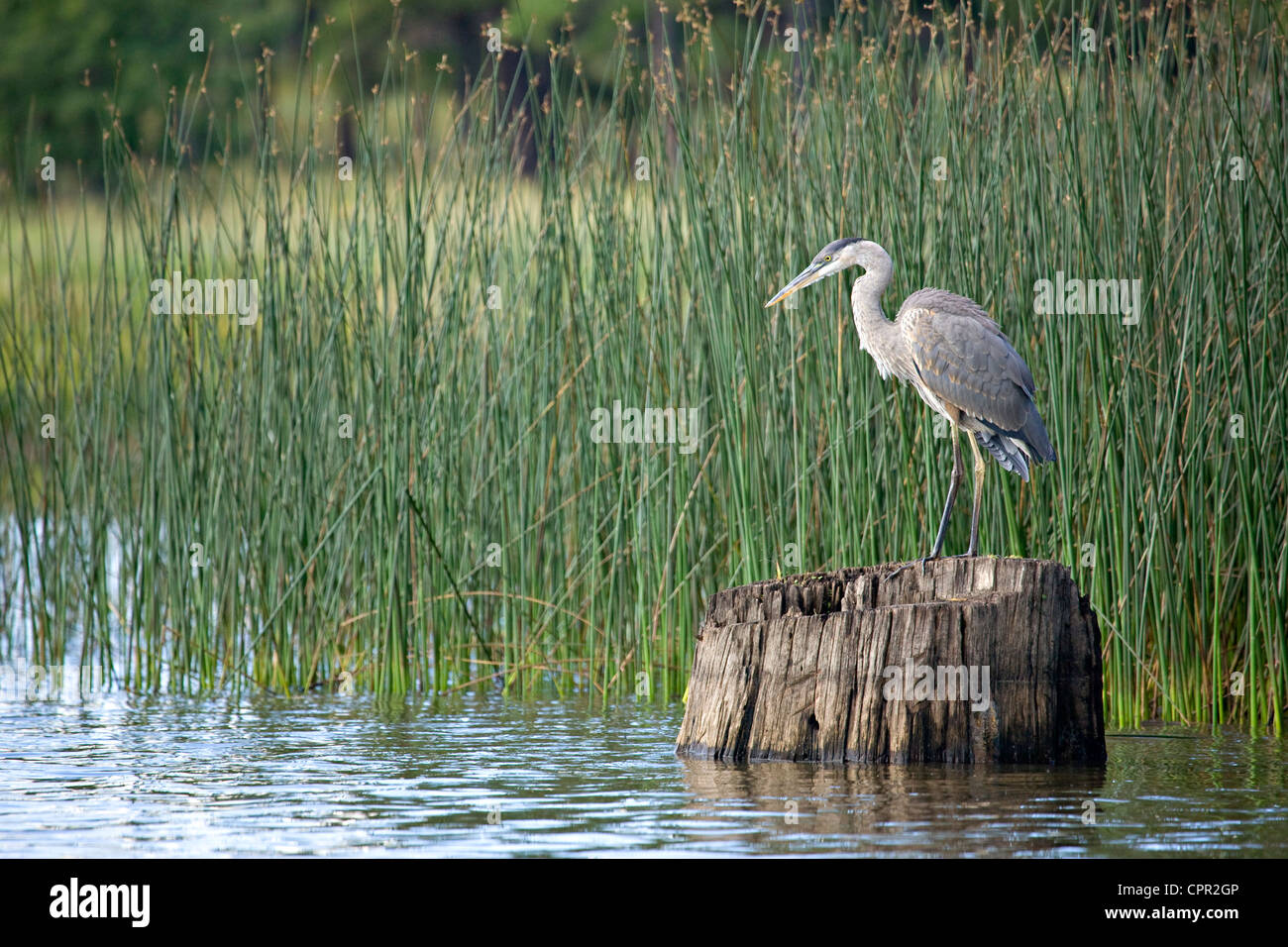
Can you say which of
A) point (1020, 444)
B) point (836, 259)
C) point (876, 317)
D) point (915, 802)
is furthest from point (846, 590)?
point (836, 259)

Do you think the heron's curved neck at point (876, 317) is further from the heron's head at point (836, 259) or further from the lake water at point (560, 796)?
the lake water at point (560, 796)

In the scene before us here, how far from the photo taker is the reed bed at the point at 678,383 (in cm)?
515

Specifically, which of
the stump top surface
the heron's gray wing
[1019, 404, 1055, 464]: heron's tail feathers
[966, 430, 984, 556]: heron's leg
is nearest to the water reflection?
the stump top surface

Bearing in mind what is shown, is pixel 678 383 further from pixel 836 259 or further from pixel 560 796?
pixel 560 796

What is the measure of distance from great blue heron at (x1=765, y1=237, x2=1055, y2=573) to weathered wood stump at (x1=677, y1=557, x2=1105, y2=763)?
1.30 ft

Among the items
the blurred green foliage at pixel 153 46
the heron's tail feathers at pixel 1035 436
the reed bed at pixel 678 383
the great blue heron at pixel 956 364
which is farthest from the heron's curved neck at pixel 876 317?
the blurred green foliage at pixel 153 46

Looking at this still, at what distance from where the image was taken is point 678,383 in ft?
19.4

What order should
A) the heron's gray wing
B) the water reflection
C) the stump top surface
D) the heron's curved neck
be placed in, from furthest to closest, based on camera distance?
the heron's curved neck
the heron's gray wing
the stump top surface
the water reflection

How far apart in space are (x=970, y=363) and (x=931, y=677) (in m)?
1.09

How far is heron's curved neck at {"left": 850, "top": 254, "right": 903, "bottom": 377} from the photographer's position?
5.11 meters

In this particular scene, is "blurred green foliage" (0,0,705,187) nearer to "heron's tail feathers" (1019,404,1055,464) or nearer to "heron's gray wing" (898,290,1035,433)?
"heron's gray wing" (898,290,1035,433)

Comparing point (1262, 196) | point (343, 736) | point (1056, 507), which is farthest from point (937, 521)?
point (343, 736)

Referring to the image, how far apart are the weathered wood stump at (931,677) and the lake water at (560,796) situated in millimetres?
87
